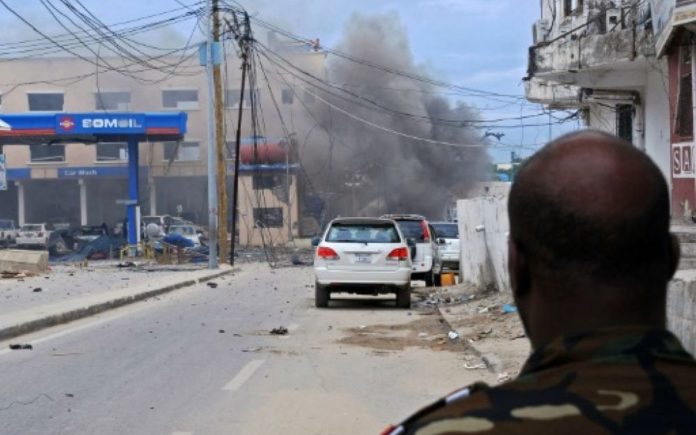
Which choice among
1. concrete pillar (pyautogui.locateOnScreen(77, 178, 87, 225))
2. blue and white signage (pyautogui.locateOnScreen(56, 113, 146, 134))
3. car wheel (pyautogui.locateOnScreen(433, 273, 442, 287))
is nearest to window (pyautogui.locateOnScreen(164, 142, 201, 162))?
concrete pillar (pyautogui.locateOnScreen(77, 178, 87, 225))

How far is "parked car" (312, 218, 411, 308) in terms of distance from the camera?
16266 millimetres

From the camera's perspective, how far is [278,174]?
164ft

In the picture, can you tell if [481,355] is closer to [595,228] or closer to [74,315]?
[74,315]

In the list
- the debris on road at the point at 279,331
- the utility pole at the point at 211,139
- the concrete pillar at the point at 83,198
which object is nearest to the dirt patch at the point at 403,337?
the debris on road at the point at 279,331

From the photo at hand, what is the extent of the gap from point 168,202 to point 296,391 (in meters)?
55.2

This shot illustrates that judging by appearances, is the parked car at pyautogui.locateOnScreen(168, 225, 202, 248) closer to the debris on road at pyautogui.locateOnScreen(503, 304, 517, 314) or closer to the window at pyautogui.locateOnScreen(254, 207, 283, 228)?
the window at pyautogui.locateOnScreen(254, 207, 283, 228)

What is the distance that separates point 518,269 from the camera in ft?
5.44

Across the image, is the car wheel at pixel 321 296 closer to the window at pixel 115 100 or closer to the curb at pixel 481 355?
the curb at pixel 481 355

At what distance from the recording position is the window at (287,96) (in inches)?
2007

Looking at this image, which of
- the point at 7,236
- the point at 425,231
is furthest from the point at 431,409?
the point at 7,236

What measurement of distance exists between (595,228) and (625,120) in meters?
20.8

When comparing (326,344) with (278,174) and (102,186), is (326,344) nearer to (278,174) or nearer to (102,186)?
(278,174)

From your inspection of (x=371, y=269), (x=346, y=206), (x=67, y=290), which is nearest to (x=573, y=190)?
(x=371, y=269)

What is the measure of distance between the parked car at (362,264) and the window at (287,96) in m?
35.1
